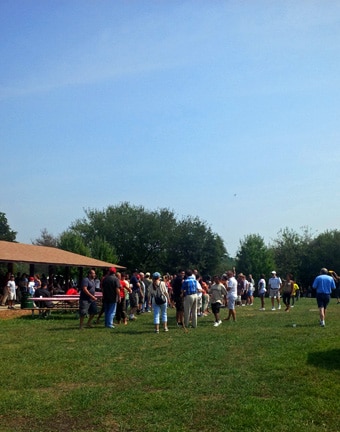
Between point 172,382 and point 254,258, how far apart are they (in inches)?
2700

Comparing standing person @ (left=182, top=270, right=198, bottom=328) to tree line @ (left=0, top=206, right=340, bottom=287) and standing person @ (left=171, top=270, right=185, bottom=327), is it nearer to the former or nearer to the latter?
standing person @ (left=171, top=270, right=185, bottom=327)

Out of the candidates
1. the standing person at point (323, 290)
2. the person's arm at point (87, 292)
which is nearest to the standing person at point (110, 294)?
the person's arm at point (87, 292)

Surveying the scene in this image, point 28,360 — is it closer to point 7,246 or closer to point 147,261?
point 7,246

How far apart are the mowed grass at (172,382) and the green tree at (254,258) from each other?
200ft

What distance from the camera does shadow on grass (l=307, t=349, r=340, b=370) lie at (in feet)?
34.5

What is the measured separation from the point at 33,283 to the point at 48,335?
14.7 metres

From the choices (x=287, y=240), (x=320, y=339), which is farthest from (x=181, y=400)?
(x=287, y=240)

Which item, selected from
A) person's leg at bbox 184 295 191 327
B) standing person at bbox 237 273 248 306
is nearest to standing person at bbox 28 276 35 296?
standing person at bbox 237 273 248 306

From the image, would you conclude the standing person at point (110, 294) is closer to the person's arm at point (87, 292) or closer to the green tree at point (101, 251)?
the person's arm at point (87, 292)

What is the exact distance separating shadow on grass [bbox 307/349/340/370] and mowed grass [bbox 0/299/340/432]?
2 cm

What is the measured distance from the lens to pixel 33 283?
3044cm

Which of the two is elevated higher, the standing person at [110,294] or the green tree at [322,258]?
the green tree at [322,258]

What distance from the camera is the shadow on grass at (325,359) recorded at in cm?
1052

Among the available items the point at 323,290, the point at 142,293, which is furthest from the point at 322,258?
the point at 323,290
